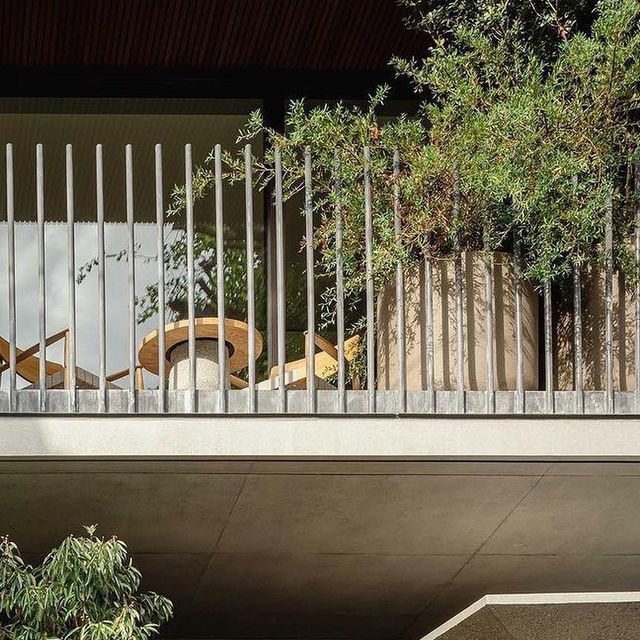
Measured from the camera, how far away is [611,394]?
5637 millimetres

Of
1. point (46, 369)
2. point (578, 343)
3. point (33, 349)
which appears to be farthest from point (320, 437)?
point (46, 369)

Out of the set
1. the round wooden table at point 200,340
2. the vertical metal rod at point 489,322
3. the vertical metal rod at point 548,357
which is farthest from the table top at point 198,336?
the vertical metal rod at point 548,357

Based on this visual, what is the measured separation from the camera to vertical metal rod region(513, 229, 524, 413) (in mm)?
5598

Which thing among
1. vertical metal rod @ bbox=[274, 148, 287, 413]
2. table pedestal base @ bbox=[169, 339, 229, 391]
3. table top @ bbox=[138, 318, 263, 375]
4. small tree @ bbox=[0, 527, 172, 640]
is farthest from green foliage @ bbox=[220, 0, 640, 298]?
small tree @ bbox=[0, 527, 172, 640]

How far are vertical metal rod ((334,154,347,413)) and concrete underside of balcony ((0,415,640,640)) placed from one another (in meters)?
0.11

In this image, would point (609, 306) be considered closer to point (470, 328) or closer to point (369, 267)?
point (470, 328)

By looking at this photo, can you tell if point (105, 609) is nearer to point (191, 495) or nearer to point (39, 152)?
point (191, 495)

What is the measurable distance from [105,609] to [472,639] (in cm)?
441

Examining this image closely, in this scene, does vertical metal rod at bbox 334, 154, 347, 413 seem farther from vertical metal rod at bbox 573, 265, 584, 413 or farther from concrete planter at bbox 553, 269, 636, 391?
concrete planter at bbox 553, 269, 636, 391

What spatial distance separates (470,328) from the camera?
5.82 metres

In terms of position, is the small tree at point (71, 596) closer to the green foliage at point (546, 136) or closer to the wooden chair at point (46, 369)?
the wooden chair at point (46, 369)

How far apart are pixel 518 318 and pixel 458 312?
262 mm

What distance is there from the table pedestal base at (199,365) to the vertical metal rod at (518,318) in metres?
1.29

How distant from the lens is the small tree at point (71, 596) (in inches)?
213
